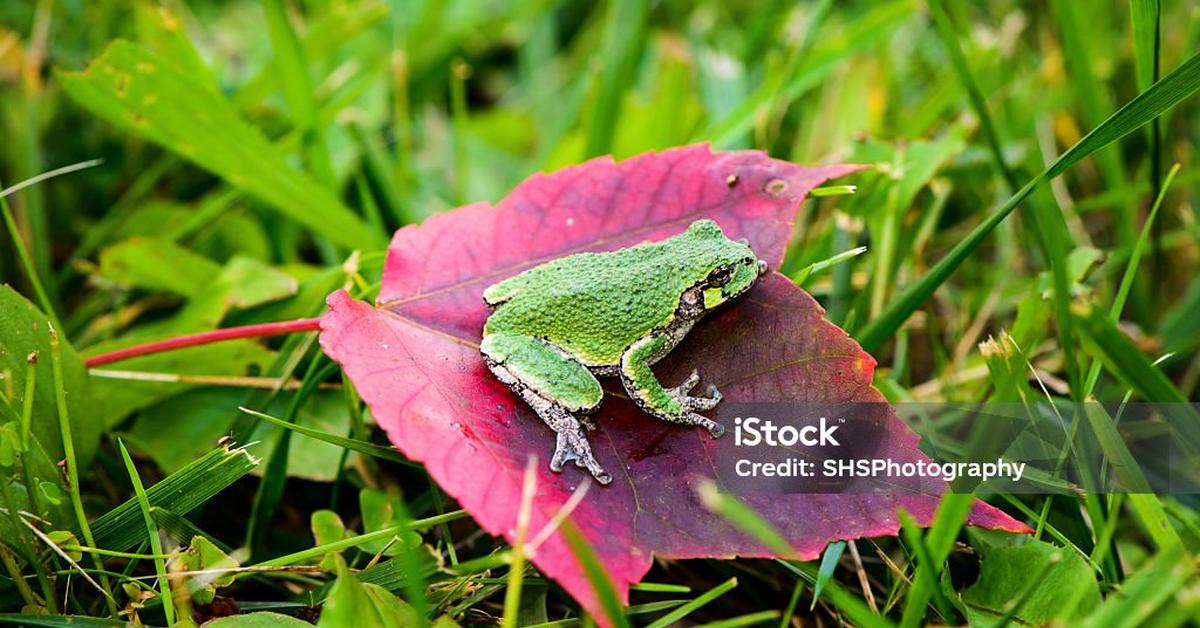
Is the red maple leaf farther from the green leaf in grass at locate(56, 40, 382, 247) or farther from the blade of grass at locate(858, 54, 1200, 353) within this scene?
the green leaf in grass at locate(56, 40, 382, 247)

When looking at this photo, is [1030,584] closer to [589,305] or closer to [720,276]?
[720,276]

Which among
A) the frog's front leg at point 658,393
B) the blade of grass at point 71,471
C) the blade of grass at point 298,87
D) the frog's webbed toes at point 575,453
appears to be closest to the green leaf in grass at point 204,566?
the blade of grass at point 71,471

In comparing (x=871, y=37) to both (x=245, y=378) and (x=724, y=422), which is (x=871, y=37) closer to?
(x=724, y=422)

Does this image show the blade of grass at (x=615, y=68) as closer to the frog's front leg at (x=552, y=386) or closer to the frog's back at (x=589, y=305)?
the frog's back at (x=589, y=305)

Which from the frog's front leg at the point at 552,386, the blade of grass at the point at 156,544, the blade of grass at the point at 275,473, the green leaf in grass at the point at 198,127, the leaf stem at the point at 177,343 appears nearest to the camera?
the blade of grass at the point at 156,544

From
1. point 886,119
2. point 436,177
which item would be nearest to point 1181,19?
point 886,119
